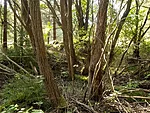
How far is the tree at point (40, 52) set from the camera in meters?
2.93

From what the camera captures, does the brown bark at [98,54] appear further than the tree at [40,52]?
Yes

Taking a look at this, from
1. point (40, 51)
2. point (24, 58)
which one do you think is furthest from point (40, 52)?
point (24, 58)

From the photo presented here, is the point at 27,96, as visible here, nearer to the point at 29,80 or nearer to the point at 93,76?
the point at 29,80

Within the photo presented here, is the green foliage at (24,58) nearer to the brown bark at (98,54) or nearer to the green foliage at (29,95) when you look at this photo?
the green foliage at (29,95)

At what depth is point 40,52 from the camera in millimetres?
3037

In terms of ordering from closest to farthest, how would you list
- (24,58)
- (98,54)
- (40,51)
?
1. (40,51)
2. (98,54)
3. (24,58)

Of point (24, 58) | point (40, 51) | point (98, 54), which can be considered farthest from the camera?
point (24, 58)

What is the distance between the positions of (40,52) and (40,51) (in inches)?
0.6

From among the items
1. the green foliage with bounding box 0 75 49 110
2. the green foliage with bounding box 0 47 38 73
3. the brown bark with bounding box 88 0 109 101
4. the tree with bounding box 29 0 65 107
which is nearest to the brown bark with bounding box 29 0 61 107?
the tree with bounding box 29 0 65 107

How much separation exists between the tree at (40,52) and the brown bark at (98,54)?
0.68 m

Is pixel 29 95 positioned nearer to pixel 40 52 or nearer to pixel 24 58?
pixel 40 52

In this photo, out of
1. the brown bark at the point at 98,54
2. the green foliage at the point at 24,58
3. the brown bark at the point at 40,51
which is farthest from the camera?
the green foliage at the point at 24,58

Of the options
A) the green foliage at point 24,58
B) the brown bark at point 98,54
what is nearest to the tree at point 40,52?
the brown bark at point 98,54

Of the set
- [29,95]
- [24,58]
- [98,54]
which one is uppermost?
[98,54]
